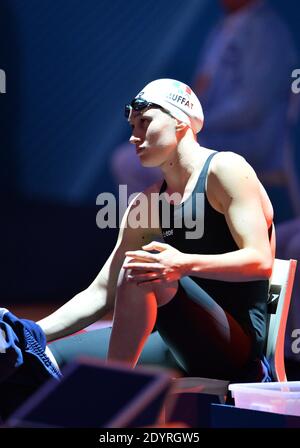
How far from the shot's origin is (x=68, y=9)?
5027mm

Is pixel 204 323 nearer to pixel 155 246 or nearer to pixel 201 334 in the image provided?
pixel 201 334

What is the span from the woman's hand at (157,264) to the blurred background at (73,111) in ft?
8.79

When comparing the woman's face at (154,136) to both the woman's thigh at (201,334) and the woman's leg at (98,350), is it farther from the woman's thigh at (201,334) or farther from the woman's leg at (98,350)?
the woman's leg at (98,350)

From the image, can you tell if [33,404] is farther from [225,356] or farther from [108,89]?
[108,89]

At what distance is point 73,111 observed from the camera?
201 inches

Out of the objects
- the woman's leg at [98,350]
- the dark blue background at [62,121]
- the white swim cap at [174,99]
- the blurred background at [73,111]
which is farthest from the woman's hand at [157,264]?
the dark blue background at [62,121]

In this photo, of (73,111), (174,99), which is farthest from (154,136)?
(73,111)

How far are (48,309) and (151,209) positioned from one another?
96.2 inches

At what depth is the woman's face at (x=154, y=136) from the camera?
2.43 metres

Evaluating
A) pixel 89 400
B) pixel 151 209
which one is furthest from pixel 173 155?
pixel 89 400

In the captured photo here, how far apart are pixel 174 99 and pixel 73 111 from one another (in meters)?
2.71

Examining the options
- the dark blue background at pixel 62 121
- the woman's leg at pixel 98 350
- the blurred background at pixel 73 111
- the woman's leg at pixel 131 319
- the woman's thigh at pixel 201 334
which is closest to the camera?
the woman's leg at pixel 131 319

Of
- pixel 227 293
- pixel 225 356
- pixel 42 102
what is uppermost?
pixel 42 102

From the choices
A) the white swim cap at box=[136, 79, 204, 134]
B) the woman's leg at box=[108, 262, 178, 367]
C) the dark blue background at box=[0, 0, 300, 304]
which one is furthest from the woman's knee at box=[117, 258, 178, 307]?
the dark blue background at box=[0, 0, 300, 304]
